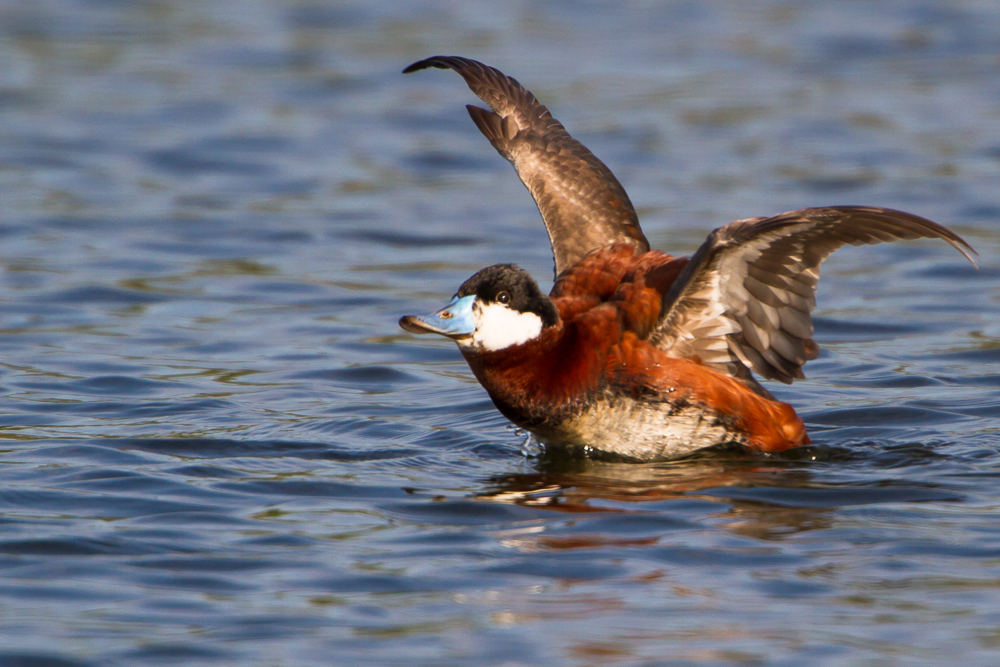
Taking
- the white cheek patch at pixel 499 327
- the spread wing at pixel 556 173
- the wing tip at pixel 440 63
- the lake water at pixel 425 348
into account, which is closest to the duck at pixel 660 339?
the white cheek patch at pixel 499 327

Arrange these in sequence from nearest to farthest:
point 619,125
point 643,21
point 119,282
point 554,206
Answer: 1. point 554,206
2. point 119,282
3. point 619,125
4. point 643,21

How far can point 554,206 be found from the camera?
8.57 meters

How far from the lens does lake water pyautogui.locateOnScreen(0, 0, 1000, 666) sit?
17.0ft

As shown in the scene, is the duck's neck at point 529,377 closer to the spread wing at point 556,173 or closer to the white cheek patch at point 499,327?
the white cheek patch at point 499,327

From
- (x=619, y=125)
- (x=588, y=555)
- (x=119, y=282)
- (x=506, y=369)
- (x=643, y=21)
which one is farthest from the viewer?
(x=643, y=21)

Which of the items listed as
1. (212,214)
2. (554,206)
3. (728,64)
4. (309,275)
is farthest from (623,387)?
(728,64)

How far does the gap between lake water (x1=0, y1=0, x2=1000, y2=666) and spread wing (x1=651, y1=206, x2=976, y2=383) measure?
535 millimetres

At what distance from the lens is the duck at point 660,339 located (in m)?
6.70

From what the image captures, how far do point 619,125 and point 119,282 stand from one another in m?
6.55

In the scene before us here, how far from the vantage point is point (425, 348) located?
10164 millimetres

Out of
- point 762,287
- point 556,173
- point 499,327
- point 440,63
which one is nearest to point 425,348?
point 556,173

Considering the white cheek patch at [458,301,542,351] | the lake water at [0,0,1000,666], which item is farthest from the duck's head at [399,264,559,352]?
the lake water at [0,0,1000,666]

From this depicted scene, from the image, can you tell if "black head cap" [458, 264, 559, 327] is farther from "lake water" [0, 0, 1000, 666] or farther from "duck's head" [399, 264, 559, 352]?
"lake water" [0, 0, 1000, 666]

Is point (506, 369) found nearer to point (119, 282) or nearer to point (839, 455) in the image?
point (839, 455)
